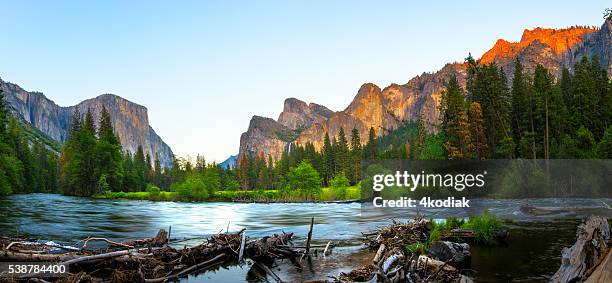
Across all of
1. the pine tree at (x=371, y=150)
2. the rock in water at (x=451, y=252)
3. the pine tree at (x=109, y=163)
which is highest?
the pine tree at (x=371, y=150)

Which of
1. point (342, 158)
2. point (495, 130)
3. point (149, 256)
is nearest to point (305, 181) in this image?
point (495, 130)

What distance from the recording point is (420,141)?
104m

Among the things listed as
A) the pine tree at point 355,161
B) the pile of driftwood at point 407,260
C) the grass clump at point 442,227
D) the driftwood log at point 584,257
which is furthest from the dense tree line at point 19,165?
the pine tree at point 355,161

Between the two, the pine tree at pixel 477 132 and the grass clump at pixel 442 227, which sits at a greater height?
the pine tree at pixel 477 132

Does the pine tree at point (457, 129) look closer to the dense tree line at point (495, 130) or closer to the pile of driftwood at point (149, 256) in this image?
the dense tree line at point (495, 130)

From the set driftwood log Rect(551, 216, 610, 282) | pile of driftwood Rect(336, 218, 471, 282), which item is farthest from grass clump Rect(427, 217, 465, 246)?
driftwood log Rect(551, 216, 610, 282)

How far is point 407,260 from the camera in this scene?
10578mm

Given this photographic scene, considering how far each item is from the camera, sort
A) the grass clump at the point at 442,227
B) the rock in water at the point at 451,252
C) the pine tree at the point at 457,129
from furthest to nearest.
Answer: the pine tree at the point at 457,129
the grass clump at the point at 442,227
the rock in water at the point at 451,252

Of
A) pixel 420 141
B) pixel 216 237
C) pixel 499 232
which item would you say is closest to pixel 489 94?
pixel 420 141

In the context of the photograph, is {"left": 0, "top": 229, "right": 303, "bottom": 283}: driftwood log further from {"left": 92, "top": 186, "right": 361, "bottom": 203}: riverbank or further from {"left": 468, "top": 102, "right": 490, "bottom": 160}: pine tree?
{"left": 92, "top": 186, "right": 361, "bottom": 203}: riverbank

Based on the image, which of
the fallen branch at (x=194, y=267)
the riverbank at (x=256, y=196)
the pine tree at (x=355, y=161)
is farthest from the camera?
the pine tree at (x=355, y=161)

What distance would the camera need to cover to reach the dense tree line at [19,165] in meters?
59.8

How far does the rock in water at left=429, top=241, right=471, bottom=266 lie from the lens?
1396 cm

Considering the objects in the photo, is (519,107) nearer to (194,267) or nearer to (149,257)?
(194,267)
